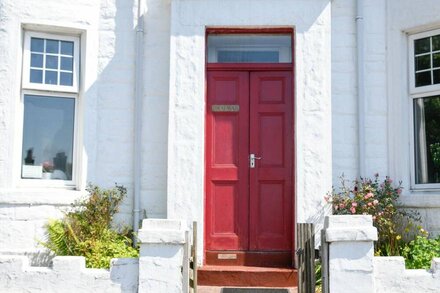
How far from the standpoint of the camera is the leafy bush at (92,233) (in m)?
7.42

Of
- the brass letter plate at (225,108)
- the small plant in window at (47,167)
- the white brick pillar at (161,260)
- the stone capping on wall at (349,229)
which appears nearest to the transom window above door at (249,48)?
the brass letter plate at (225,108)

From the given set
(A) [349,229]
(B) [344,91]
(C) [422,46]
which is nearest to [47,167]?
(B) [344,91]

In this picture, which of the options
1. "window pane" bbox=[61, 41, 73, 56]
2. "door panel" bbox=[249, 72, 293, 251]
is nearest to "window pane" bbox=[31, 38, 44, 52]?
"window pane" bbox=[61, 41, 73, 56]

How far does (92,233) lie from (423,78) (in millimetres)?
4837

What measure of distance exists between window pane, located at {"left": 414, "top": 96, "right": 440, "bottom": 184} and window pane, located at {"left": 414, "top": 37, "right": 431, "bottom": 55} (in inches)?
26.2

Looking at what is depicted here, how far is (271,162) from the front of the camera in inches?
322

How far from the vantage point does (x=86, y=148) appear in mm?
8141

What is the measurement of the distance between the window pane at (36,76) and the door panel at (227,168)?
2258 mm

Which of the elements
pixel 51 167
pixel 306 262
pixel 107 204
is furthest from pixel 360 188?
pixel 51 167

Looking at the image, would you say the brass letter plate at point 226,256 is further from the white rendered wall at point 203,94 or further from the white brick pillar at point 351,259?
the white brick pillar at point 351,259

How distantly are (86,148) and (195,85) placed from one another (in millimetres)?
1688

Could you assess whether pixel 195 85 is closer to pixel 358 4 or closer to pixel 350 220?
pixel 358 4

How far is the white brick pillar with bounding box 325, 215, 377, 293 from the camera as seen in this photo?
587cm

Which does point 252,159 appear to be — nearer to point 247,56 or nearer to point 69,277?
point 247,56
